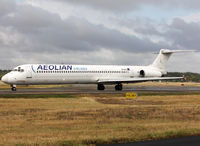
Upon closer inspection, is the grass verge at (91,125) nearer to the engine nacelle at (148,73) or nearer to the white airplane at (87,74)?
the white airplane at (87,74)

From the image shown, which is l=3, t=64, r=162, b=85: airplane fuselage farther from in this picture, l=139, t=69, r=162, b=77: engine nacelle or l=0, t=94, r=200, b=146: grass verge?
l=0, t=94, r=200, b=146: grass verge

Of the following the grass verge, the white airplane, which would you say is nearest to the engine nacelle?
the white airplane

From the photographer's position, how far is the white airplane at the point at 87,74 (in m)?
41.8

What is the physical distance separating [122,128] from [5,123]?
6.11 m

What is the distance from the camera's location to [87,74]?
154 feet

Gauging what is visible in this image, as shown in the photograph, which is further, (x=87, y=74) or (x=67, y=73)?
(x=87, y=74)

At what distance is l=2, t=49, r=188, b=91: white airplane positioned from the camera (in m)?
41.8

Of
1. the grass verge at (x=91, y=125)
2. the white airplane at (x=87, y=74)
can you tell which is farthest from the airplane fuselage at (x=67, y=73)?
the grass verge at (x=91, y=125)

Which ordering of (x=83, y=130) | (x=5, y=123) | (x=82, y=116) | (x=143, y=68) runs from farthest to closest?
(x=143, y=68), (x=82, y=116), (x=5, y=123), (x=83, y=130)

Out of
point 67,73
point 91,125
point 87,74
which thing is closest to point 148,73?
point 87,74

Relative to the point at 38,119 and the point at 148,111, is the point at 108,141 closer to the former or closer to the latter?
the point at 38,119

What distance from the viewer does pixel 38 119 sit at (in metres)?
18.0

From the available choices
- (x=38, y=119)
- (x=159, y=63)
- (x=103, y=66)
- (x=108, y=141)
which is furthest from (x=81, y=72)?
(x=108, y=141)

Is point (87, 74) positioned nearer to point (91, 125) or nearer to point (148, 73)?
point (148, 73)
